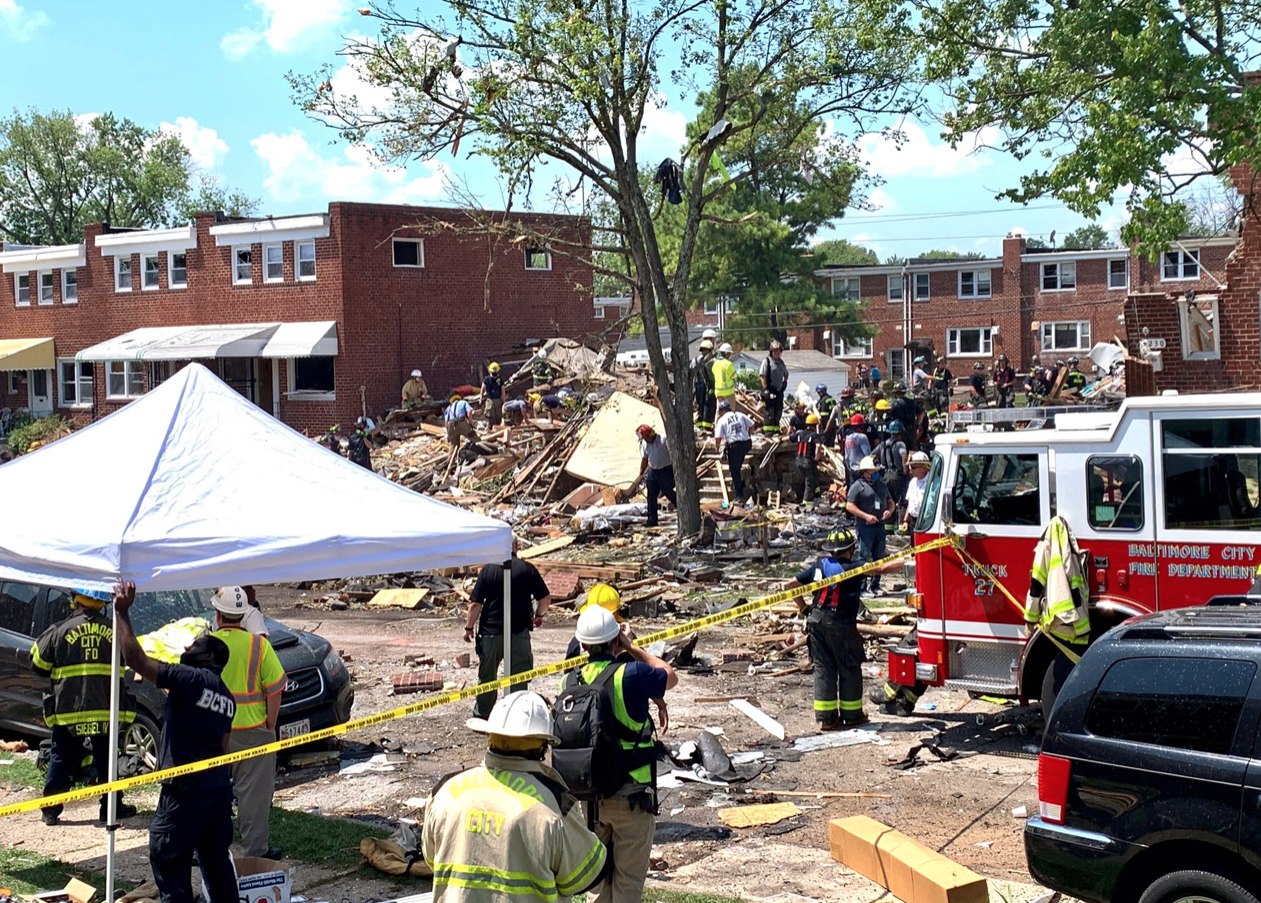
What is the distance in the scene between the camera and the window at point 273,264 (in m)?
39.2

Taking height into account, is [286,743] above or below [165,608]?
below

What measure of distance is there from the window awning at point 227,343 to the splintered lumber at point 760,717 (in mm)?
27433

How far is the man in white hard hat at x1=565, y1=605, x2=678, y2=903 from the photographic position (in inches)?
240

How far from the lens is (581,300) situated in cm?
4334

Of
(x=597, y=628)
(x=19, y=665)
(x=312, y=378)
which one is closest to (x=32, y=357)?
(x=312, y=378)

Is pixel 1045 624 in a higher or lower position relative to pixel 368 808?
higher

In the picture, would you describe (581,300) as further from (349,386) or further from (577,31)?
(577,31)

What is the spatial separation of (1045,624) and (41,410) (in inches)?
1802

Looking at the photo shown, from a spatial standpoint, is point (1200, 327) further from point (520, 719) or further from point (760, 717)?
point (520, 719)

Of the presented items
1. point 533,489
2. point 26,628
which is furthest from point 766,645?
point 533,489

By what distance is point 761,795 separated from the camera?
30.9 ft

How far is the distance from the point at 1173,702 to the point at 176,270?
134 ft

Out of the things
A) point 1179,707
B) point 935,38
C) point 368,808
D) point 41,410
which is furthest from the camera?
point 41,410

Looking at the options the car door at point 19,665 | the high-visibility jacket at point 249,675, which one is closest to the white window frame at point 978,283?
the car door at point 19,665
